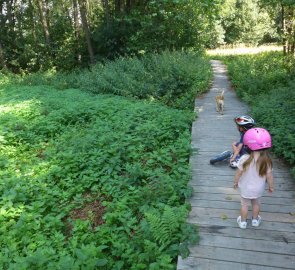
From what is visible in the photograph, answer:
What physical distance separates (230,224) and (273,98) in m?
5.60

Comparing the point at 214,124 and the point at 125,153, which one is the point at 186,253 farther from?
the point at 214,124

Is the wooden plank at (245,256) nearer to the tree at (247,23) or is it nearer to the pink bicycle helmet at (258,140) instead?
the pink bicycle helmet at (258,140)

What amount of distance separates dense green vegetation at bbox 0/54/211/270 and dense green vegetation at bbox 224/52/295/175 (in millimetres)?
1840

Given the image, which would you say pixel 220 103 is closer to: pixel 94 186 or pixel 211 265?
pixel 94 186

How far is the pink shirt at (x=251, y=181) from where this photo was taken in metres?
3.96

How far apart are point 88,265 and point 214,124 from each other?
18.7 ft

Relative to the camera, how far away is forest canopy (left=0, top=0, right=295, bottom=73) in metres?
19.5

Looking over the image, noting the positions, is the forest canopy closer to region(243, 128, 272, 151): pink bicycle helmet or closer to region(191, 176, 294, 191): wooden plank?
region(191, 176, 294, 191): wooden plank

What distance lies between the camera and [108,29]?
886 inches

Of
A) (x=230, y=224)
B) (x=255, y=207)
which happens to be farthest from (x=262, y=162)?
(x=230, y=224)

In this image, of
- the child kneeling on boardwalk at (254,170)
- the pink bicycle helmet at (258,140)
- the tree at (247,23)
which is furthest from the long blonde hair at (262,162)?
the tree at (247,23)

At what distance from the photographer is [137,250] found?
3.94 metres

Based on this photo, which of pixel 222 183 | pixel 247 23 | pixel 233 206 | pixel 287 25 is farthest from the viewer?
pixel 247 23

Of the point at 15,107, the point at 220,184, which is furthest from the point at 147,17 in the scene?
the point at 220,184
